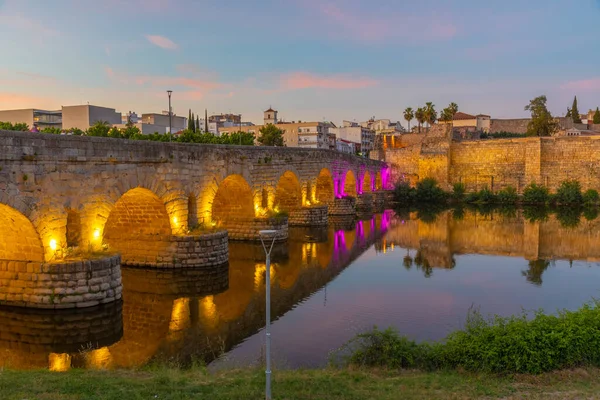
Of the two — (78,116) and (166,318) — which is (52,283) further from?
(78,116)

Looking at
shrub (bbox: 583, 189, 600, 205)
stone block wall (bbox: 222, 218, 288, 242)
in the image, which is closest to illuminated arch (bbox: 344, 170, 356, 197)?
stone block wall (bbox: 222, 218, 288, 242)

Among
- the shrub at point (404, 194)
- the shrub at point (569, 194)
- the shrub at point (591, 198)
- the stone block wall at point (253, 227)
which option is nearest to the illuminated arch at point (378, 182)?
the shrub at point (404, 194)

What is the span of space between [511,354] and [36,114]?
80.2 m

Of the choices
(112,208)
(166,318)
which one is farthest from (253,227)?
(166,318)

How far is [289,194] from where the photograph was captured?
29.9 metres

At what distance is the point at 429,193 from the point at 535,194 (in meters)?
9.30

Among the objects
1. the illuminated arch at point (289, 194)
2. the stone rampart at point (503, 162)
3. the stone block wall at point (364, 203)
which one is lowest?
the stone block wall at point (364, 203)

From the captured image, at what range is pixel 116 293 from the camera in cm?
1300

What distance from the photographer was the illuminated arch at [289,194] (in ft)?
95.9

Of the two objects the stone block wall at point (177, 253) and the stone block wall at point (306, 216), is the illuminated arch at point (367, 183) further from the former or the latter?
the stone block wall at point (177, 253)

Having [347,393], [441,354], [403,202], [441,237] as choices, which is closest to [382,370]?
[441,354]

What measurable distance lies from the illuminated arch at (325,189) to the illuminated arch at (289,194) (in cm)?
553

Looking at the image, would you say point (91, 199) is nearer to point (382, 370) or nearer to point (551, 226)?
point (382, 370)

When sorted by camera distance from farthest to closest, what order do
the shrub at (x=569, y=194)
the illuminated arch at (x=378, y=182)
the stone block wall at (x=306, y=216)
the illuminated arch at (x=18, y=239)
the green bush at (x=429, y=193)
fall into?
1. the illuminated arch at (x=378, y=182)
2. the green bush at (x=429, y=193)
3. the shrub at (x=569, y=194)
4. the stone block wall at (x=306, y=216)
5. the illuminated arch at (x=18, y=239)
